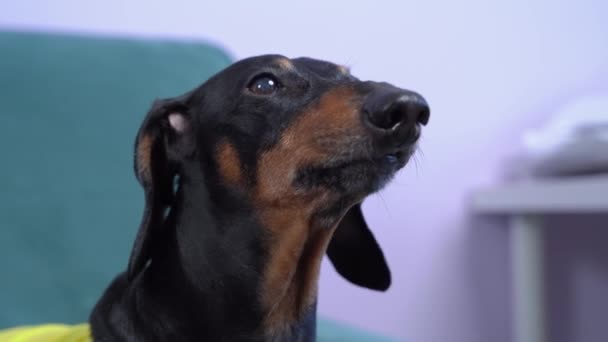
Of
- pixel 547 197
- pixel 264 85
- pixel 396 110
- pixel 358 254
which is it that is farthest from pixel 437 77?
pixel 396 110

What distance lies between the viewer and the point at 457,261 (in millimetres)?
2029

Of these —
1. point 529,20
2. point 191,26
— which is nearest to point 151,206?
point 191,26

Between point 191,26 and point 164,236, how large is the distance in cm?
89

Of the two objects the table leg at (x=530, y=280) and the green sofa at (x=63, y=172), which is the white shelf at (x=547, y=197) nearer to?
the table leg at (x=530, y=280)

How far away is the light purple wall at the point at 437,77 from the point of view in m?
1.72

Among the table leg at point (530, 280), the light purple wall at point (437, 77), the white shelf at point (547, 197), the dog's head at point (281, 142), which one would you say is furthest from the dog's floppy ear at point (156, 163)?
the table leg at point (530, 280)

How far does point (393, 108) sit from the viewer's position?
77cm

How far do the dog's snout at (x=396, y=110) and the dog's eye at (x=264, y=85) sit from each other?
0.17 metres

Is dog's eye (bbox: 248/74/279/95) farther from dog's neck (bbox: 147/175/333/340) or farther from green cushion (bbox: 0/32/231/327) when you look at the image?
green cushion (bbox: 0/32/231/327)

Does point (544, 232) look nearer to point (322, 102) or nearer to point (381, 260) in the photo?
point (381, 260)

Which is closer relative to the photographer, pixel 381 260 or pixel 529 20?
pixel 381 260

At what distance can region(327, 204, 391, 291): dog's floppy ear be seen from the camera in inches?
44.3

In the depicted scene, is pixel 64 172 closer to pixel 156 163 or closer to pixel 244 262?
pixel 156 163

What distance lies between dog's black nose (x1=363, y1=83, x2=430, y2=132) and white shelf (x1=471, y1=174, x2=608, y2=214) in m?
0.86
